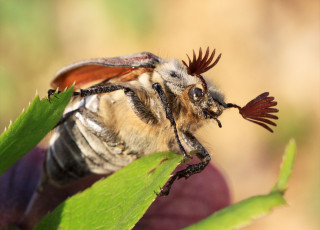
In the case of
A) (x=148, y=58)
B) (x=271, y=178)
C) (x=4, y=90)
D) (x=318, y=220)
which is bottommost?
(x=318, y=220)

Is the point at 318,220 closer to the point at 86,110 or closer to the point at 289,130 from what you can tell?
the point at 289,130

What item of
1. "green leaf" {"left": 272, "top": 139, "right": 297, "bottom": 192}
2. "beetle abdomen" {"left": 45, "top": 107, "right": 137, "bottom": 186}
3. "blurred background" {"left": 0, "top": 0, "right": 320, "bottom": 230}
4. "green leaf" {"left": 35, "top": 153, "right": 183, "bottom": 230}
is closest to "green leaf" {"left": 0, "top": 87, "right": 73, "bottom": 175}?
"green leaf" {"left": 35, "top": 153, "right": 183, "bottom": 230}

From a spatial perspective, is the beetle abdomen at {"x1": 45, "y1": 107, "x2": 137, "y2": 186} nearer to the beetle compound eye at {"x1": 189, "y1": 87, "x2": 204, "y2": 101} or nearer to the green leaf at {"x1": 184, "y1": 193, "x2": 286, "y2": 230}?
the beetle compound eye at {"x1": 189, "y1": 87, "x2": 204, "y2": 101}

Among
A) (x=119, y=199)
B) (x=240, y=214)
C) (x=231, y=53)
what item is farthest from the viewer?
(x=231, y=53)

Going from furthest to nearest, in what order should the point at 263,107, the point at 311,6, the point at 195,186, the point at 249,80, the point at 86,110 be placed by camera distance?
the point at 311,6, the point at 249,80, the point at 195,186, the point at 86,110, the point at 263,107

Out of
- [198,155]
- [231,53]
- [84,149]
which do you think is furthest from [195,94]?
[231,53]

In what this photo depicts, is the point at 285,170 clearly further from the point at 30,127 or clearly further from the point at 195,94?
the point at 30,127

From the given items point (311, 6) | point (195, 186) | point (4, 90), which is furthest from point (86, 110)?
point (311, 6)
